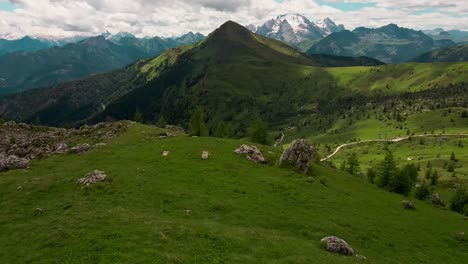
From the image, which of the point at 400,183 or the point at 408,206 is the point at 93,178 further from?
the point at 400,183

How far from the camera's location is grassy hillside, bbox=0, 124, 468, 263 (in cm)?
3391

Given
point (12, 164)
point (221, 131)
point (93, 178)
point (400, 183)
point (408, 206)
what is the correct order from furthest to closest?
point (221, 131), point (400, 183), point (408, 206), point (12, 164), point (93, 178)

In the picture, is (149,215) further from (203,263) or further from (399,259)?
(399,259)

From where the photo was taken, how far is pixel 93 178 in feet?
180

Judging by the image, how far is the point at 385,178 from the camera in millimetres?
97375

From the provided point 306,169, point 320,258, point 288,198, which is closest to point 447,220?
point 306,169

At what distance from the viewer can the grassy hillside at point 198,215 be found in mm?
33906

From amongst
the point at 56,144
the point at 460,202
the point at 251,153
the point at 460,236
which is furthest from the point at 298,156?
the point at 56,144

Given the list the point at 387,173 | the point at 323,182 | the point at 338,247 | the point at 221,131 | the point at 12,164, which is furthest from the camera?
the point at 221,131

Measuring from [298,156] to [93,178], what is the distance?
41888mm

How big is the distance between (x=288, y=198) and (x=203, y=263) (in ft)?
90.6

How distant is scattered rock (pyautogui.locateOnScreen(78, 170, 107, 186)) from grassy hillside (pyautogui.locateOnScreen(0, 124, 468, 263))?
155 cm

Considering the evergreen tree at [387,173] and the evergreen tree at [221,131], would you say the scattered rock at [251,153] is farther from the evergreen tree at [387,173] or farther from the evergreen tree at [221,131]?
the evergreen tree at [221,131]

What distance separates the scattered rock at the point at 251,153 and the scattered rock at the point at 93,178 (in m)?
29.6
